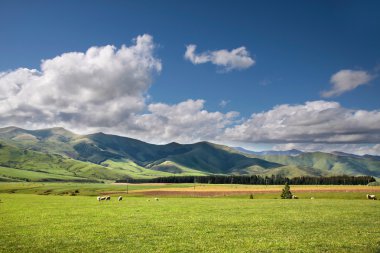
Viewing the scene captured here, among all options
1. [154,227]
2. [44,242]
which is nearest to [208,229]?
[154,227]

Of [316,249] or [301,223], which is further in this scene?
[301,223]

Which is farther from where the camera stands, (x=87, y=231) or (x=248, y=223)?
(x=248, y=223)

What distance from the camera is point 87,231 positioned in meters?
29.4

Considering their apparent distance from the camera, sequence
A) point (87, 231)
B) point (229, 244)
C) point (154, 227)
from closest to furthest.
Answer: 1. point (229, 244)
2. point (87, 231)
3. point (154, 227)

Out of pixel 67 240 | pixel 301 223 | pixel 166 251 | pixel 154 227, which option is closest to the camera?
pixel 166 251

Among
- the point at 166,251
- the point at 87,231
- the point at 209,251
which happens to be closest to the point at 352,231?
the point at 209,251

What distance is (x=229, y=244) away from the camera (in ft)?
75.3

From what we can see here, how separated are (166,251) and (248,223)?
1556cm

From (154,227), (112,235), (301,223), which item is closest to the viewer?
(112,235)

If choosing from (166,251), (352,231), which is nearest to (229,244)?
(166,251)

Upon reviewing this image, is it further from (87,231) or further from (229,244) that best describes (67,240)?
(229,244)

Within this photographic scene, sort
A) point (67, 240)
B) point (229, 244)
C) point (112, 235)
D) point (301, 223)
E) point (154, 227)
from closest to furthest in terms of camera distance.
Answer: point (229, 244), point (67, 240), point (112, 235), point (154, 227), point (301, 223)

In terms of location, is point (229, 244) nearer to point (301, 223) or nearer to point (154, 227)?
point (154, 227)

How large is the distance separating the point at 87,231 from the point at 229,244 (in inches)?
542
